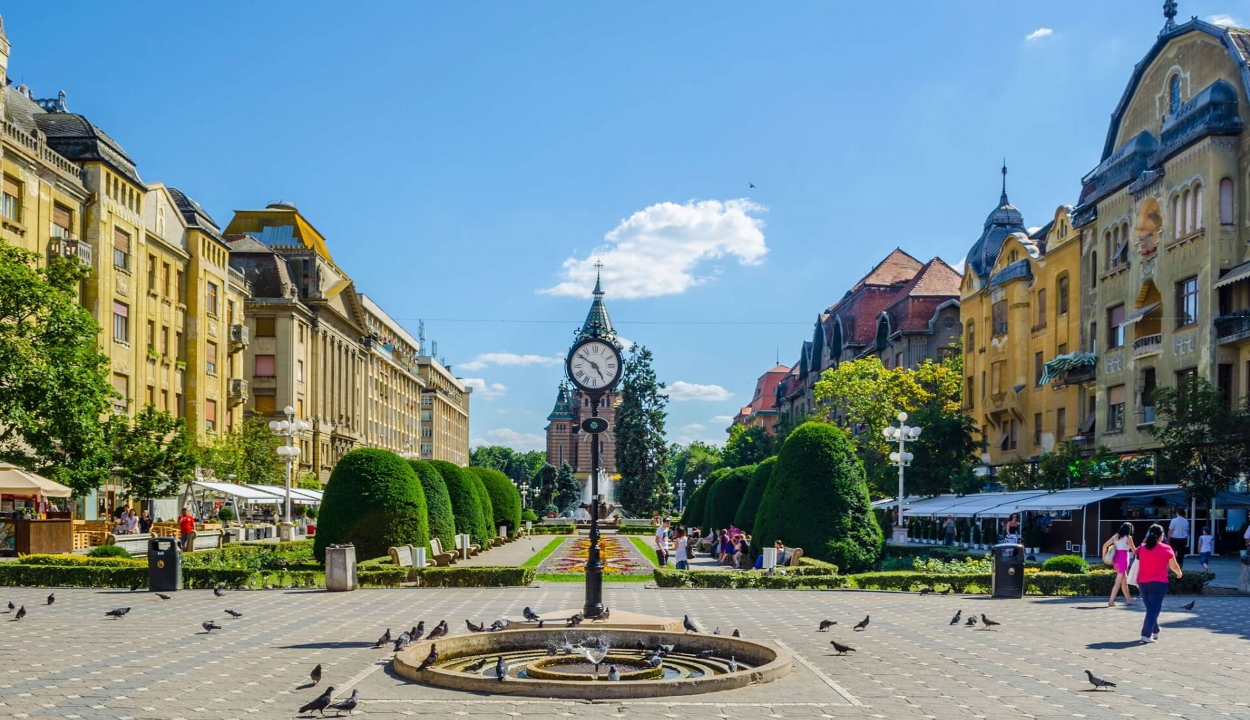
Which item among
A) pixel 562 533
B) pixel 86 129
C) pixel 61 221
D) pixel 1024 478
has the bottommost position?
pixel 562 533

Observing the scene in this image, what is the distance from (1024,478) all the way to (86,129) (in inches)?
1574

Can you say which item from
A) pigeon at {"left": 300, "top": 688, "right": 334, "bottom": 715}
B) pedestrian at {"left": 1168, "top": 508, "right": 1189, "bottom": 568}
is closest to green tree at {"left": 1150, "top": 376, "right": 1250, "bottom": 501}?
pedestrian at {"left": 1168, "top": 508, "right": 1189, "bottom": 568}

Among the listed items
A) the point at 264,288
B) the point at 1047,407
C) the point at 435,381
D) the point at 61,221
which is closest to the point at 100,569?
the point at 61,221

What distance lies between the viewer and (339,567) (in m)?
23.4

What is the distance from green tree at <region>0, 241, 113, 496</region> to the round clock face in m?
19.0

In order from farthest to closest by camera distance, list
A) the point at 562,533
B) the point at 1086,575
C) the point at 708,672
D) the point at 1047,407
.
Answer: the point at 562,533, the point at 1047,407, the point at 1086,575, the point at 708,672

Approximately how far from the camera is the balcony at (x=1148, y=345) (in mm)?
40156

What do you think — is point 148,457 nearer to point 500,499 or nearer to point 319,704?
point 500,499

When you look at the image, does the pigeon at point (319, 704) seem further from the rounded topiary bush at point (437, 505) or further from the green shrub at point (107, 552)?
the rounded topiary bush at point (437, 505)

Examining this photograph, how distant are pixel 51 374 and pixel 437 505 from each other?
1033 centimetres

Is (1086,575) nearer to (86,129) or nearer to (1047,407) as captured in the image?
(1047,407)

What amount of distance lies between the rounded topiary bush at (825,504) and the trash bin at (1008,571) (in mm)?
5852

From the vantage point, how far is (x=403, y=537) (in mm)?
27953

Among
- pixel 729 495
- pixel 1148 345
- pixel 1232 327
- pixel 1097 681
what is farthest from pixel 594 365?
pixel 729 495
